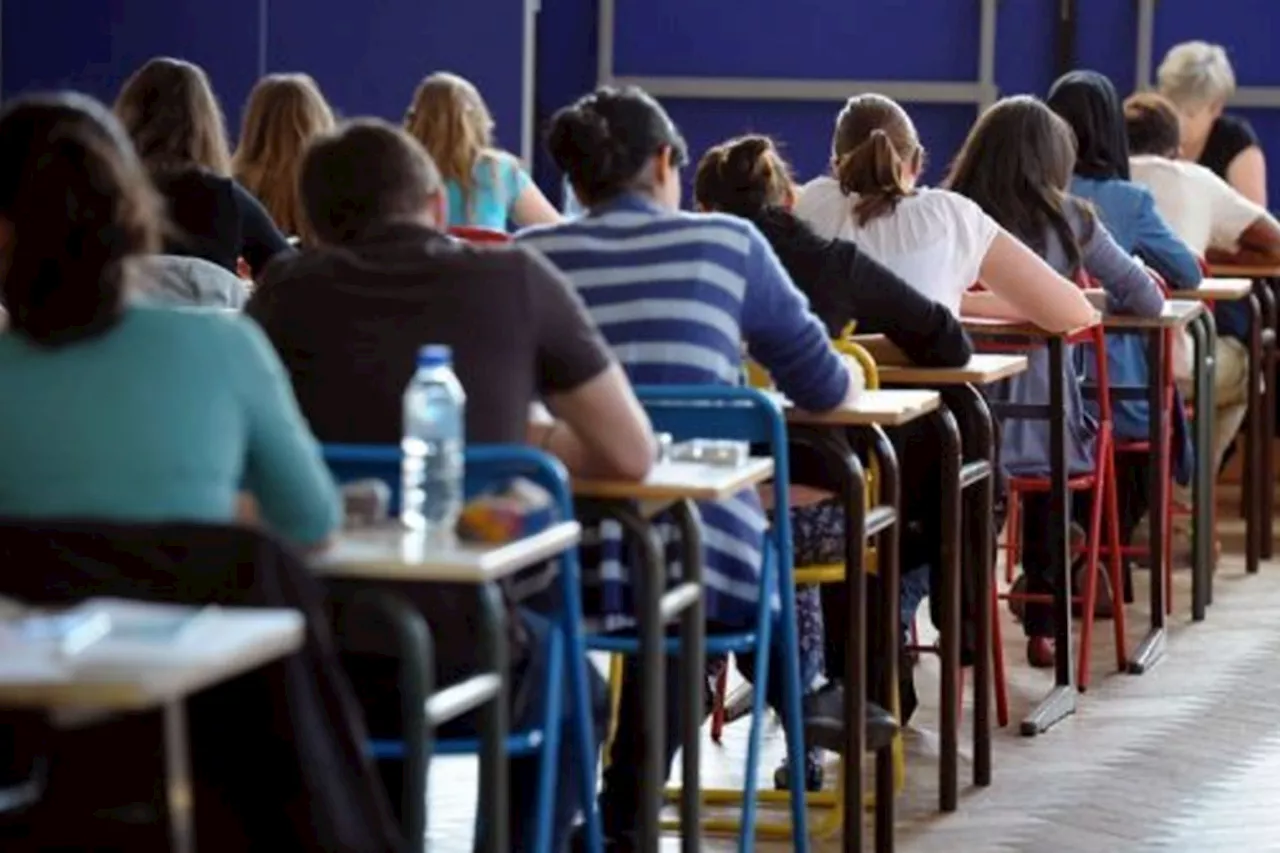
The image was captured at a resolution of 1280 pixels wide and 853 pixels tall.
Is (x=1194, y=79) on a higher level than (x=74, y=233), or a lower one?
higher

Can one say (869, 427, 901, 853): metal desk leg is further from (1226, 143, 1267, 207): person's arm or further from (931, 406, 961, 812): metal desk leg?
(1226, 143, 1267, 207): person's arm

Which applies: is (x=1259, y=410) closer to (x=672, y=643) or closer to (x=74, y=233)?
(x=672, y=643)

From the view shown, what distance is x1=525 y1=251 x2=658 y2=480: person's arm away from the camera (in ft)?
12.5

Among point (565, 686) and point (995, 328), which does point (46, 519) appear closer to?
point (565, 686)

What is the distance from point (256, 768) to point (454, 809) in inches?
104

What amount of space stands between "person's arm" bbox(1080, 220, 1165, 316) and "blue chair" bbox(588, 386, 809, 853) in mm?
2247

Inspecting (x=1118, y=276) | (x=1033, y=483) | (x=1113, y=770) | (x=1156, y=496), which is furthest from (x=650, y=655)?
(x=1156, y=496)

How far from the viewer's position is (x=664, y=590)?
13.1 ft

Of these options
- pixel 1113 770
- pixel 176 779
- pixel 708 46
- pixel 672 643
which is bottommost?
pixel 1113 770

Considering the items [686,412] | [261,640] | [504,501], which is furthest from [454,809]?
[261,640]

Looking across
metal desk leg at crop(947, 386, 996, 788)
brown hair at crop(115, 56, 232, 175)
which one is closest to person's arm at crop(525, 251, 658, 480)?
metal desk leg at crop(947, 386, 996, 788)

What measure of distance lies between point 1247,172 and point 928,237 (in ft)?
12.9

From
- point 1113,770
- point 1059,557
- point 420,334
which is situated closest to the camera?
point 420,334

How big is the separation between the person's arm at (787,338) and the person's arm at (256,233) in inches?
65.5
